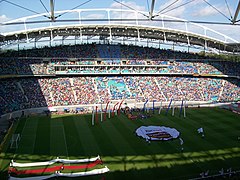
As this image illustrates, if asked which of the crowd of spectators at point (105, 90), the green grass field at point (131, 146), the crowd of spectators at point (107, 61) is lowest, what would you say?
the green grass field at point (131, 146)

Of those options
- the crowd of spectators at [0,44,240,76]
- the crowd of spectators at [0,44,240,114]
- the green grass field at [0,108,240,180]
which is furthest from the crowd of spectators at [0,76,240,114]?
the green grass field at [0,108,240,180]

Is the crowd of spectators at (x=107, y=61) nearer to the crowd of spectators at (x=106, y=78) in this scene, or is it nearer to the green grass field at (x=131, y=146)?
the crowd of spectators at (x=106, y=78)

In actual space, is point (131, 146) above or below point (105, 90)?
below

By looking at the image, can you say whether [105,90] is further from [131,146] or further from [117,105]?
[131,146]

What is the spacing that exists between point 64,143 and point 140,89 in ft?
74.9

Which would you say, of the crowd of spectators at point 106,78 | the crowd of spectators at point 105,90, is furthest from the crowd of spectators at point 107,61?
the crowd of spectators at point 105,90

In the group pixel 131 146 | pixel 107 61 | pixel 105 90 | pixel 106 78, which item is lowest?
pixel 131 146

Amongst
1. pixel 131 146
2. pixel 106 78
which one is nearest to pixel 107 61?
pixel 106 78

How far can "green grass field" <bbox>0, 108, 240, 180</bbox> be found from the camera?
17.4 m

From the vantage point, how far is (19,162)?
59.1ft

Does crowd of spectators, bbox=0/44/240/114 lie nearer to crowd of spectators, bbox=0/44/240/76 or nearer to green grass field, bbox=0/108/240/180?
crowd of spectators, bbox=0/44/240/76

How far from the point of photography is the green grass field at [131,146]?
57.2 feet

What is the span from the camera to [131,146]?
21406 mm

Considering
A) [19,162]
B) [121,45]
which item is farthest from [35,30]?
[19,162]
